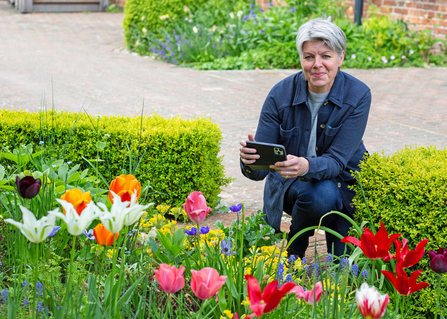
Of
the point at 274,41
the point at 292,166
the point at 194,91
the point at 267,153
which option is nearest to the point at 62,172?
the point at 267,153

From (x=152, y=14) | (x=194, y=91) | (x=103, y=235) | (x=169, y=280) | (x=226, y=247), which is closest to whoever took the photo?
(x=169, y=280)

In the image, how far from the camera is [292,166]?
279cm

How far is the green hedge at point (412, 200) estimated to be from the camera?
2592mm

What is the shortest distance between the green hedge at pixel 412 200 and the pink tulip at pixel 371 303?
1.31 metres

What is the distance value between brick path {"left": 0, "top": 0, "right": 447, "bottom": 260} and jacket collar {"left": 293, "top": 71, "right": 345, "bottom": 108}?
1247 millimetres

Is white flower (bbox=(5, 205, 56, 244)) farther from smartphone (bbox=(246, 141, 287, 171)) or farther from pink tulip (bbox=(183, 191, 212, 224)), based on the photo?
smartphone (bbox=(246, 141, 287, 171))

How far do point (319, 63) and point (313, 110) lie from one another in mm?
323

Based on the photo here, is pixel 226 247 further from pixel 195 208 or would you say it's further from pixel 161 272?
pixel 161 272

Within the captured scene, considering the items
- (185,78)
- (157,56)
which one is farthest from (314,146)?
(157,56)

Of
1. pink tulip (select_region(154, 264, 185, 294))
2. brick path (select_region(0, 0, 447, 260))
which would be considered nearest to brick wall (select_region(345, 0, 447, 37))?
brick path (select_region(0, 0, 447, 260))

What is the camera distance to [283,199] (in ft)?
10.5

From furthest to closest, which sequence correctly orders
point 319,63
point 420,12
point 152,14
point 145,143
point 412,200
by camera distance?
point 152,14, point 420,12, point 145,143, point 319,63, point 412,200

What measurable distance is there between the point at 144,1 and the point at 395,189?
1010cm

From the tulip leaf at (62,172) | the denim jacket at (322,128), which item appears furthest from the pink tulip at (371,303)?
the tulip leaf at (62,172)
